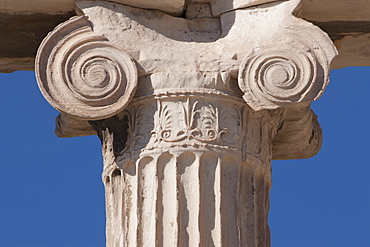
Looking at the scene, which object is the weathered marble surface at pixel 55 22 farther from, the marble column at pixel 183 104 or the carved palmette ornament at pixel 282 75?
the carved palmette ornament at pixel 282 75

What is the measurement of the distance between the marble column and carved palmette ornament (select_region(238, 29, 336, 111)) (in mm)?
12

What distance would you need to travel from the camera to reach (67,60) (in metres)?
15.8

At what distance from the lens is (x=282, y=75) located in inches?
617

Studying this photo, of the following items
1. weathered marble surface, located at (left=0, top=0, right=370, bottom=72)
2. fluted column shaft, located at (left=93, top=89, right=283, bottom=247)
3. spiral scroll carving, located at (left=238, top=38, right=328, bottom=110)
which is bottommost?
fluted column shaft, located at (left=93, top=89, right=283, bottom=247)

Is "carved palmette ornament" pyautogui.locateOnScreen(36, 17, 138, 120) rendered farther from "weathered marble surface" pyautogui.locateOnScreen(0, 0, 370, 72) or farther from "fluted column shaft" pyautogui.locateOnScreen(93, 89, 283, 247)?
"weathered marble surface" pyautogui.locateOnScreen(0, 0, 370, 72)

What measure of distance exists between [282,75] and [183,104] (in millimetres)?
1193

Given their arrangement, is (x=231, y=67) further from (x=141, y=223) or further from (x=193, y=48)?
(x=141, y=223)

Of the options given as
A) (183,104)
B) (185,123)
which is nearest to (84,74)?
(183,104)

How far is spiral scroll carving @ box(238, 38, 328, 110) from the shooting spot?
15.6 metres

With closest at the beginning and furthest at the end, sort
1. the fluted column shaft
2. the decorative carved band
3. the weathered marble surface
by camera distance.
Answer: the fluted column shaft → the decorative carved band → the weathered marble surface

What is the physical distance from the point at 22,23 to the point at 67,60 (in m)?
1.25

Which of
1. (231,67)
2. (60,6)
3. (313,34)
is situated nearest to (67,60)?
(60,6)

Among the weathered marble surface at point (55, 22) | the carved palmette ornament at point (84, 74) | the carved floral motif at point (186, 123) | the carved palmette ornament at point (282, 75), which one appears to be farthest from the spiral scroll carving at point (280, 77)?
the carved palmette ornament at point (84, 74)

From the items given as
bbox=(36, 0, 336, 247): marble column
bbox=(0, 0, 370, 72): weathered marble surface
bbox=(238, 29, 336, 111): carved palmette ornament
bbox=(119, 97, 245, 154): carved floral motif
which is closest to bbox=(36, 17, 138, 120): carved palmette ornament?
bbox=(36, 0, 336, 247): marble column
